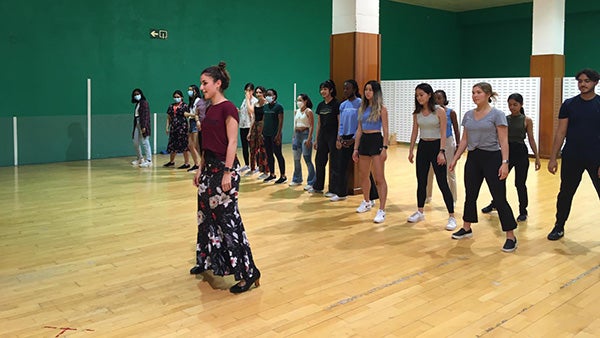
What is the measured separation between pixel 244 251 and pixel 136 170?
7.03 m

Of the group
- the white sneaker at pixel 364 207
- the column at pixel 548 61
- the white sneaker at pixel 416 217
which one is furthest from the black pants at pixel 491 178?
the column at pixel 548 61

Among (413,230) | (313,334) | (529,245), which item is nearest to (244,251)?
(313,334)

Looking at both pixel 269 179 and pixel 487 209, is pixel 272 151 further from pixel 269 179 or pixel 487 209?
pixel 487 209

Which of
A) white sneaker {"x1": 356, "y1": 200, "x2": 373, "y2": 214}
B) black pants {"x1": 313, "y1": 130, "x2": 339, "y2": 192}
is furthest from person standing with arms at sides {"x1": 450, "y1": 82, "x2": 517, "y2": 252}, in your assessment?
black pants {"x1": 313, "y1": 130, "x2": 339, "y2": 192}

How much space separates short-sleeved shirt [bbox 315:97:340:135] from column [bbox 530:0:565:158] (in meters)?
6.75

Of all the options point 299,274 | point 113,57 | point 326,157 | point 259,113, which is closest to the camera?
point 299,274

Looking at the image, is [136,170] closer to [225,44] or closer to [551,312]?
[225,44]

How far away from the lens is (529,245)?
5.60 metres

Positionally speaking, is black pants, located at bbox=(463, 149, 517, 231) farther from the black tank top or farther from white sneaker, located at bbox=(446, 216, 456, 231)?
the black tank top

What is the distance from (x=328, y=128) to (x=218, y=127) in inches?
157

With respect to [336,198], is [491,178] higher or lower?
higher

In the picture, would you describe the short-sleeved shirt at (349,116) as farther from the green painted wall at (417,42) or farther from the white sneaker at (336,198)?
the green painted wall at (417,42)

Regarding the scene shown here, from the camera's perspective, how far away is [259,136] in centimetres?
951

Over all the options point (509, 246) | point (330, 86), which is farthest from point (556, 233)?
point (330, 86)
